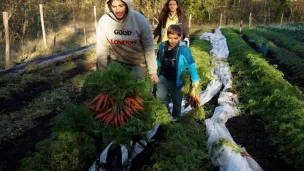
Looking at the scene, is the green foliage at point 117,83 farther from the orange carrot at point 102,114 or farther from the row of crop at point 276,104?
the row of crop at point 276,104

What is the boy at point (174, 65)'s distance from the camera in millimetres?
4465

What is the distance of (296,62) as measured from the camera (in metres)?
10.7

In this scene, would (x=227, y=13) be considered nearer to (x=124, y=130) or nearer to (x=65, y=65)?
(x=65, y=65)

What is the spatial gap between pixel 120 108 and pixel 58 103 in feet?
14.3

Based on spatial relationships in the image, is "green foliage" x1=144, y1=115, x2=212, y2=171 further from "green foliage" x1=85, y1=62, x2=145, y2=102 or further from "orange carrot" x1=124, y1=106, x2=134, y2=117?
"green foliage" x1=85, y1=62, x2=145, y2=102

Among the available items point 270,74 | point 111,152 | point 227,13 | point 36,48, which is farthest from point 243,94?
point 227,13

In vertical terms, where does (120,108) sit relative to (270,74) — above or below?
above

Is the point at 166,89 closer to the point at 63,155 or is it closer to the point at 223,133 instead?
the point at 223,133

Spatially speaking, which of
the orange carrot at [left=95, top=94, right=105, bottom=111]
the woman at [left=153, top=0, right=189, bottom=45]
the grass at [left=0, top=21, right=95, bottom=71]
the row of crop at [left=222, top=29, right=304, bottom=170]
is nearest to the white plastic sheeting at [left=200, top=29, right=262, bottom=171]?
the row of crop at [left=222, top=29, right=304, bottom=170]

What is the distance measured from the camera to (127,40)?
349 cm

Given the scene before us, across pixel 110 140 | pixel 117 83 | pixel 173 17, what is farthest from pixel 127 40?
pixel 173 17

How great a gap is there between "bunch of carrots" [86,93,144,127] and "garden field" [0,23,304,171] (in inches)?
0.6

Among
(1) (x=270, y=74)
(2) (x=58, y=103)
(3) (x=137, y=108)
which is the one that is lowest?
(2) (x=58, y=103)

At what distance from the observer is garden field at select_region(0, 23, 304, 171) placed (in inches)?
117
